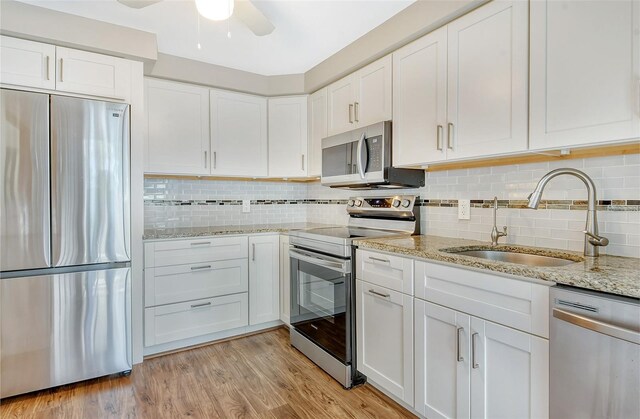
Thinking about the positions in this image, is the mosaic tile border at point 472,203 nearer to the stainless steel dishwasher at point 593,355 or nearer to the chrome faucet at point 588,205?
the chrome faucet at point 588,205

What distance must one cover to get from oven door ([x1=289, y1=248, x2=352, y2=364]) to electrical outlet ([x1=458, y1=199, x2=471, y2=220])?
0.75 metres

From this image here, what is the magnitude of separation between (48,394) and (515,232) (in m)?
2.86

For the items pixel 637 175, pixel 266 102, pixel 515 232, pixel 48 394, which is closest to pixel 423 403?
pixel 515 232

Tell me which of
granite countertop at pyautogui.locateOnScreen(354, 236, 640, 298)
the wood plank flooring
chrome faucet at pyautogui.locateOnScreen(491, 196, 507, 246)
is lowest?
the wood plank flooring

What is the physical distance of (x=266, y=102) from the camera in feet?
10.5

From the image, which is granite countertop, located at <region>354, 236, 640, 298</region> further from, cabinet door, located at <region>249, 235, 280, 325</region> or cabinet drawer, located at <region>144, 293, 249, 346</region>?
cabinet drawer, located at <region>144, 293, 249, 346</region>

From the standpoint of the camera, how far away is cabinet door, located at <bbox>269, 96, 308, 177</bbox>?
3.18 meters

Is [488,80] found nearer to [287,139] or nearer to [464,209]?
Answer: [464,209]

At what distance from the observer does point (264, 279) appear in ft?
9.59

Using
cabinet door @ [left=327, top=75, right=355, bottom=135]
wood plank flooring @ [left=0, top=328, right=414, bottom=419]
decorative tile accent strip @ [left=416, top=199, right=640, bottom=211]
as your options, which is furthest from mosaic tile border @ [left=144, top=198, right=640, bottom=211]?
wood plank flooring @ [left=0, top=328, right=414, bottom=419]

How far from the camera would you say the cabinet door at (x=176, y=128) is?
2680mm

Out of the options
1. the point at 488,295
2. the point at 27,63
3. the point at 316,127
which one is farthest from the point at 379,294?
the point at 27,63

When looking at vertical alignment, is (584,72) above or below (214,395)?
above

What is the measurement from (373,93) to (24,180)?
2.20 meters
